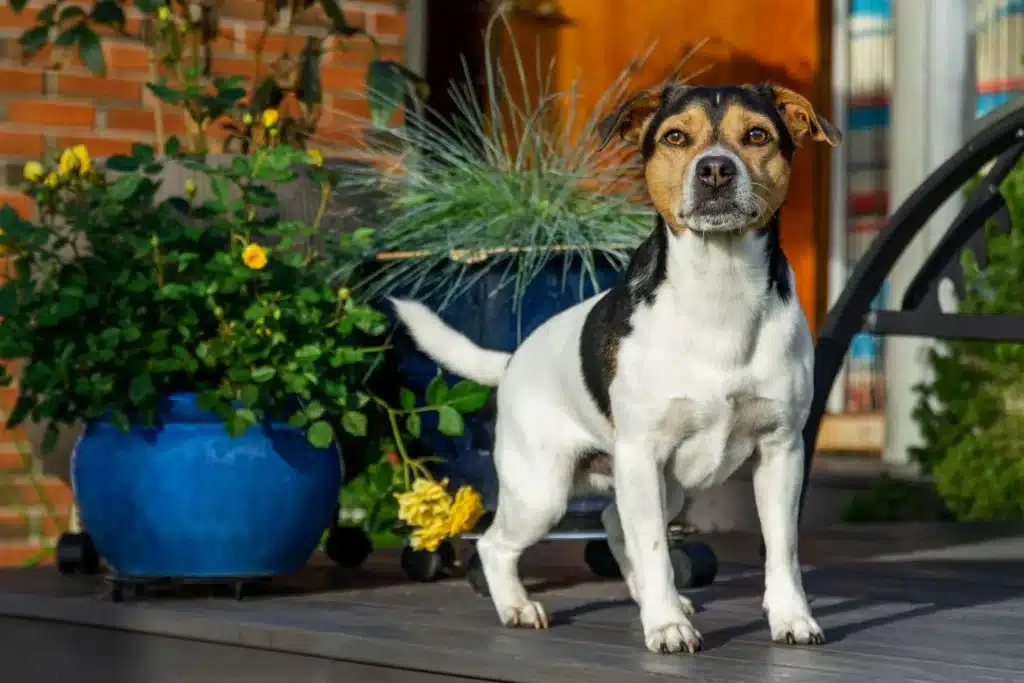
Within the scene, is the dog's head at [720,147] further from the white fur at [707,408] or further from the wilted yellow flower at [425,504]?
the wilted yellow flower at [425,504]

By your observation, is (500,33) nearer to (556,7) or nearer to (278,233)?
(556,7)

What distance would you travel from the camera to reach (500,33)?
6.84 meters

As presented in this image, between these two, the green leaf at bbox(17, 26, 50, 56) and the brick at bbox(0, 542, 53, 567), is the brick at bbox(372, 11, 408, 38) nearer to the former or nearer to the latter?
the green leaf at bbox(17, 26, 50, 56)

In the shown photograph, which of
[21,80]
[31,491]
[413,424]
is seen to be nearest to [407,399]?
[413,424]

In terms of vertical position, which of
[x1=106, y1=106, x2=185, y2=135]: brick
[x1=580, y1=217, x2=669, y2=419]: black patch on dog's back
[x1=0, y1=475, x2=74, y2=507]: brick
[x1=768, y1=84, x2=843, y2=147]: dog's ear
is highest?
[x1=106, y1=106, x2=185, y2=135]: brick

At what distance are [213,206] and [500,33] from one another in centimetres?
319

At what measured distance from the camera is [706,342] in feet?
9.98

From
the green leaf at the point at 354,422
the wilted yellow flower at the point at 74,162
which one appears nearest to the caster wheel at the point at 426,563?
the green leaf at the point at 354,422

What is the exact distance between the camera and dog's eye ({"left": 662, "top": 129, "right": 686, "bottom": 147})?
3014mm

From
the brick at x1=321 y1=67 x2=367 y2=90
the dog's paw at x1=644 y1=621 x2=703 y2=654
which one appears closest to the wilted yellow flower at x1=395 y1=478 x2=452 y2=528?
the dog's paw at x1=644 y1=621 x2=703 y2=654

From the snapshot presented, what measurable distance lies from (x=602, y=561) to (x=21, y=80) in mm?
2385

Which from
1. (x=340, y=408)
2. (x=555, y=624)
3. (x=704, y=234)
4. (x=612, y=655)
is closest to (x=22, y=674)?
(x=340, y=408)

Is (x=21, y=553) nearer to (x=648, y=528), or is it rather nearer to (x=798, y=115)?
(x=648, y=528)

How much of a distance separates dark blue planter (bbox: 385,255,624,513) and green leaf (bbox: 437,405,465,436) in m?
0.09
